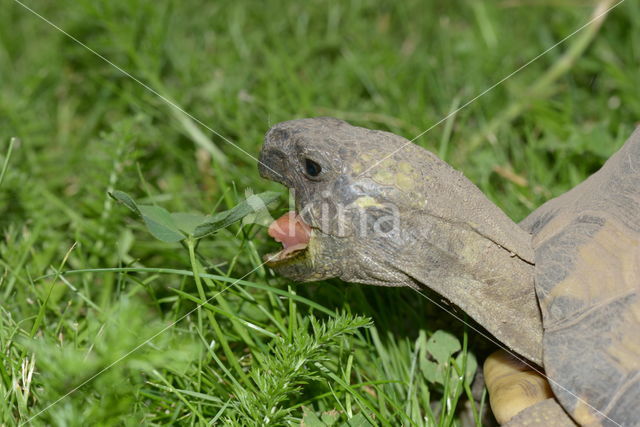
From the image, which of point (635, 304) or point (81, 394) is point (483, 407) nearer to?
point (635, 304)

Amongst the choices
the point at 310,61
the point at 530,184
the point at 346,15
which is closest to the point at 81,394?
the point at 530,184

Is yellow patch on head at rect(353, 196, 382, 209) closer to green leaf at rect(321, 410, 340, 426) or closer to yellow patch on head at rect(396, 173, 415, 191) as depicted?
yellow patch on head at rect(396, 173, 415, 191)

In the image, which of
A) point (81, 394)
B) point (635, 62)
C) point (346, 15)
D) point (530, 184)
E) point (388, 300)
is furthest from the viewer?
point (346, 15)

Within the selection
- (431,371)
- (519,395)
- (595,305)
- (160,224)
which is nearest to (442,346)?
(431,371)

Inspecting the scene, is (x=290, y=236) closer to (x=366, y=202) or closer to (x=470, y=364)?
(x=366, y=202)

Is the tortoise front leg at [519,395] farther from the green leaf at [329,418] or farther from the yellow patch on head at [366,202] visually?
the yellow patch on head at [366,202]

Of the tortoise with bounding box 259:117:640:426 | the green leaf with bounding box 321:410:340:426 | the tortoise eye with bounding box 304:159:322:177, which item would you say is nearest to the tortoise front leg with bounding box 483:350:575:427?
the tortoise with bounding box 259:117:640:426
